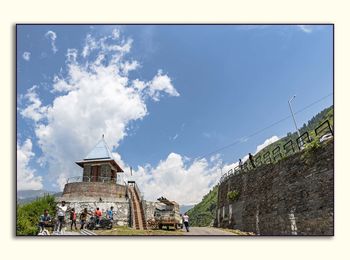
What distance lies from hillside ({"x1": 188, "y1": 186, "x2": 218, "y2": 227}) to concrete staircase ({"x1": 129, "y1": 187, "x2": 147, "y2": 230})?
1524cm

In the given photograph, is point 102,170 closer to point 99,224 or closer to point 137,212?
point 137,212

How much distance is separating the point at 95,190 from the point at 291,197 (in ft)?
32.0

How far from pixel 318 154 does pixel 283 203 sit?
84.5 inches

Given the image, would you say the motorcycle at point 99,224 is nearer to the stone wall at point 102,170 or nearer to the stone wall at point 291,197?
the stone wall at point 291,197

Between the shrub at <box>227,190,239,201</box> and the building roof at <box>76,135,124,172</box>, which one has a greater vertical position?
the building roof at <box>76,135,124,172</box>

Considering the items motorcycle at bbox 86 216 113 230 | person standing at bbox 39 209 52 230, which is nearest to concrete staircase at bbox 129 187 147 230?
motorcycle at bbox 86 216 113 230

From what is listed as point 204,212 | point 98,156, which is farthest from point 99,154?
point 204,212

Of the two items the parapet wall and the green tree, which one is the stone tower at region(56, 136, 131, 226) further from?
the green tree

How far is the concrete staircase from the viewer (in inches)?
589

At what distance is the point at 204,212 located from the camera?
3700cm

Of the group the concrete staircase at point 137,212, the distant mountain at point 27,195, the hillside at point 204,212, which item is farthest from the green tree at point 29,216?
the hillside at point 204,212

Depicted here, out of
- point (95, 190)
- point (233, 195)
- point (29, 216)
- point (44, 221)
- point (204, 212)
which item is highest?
point (95, 190)
